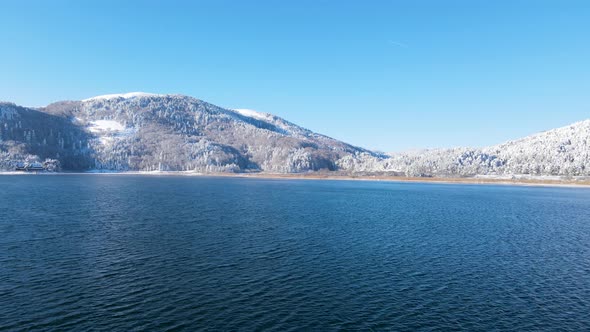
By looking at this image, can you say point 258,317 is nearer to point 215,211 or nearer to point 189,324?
point 189,324

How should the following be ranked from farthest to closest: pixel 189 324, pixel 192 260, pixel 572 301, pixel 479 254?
pixel 479 254 < pixel 192 260 < pixel 572 301 < pixel 189 324

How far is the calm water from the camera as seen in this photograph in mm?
30484

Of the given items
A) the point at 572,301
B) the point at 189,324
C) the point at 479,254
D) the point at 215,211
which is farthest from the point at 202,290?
the point at 215,211

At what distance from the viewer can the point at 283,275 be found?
136 ft

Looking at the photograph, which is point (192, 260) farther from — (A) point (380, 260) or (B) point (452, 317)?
(B) point (452, 317)

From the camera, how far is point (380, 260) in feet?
162

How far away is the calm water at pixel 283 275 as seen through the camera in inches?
1200

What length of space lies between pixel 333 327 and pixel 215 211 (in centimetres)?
6830

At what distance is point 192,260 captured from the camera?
4681cm

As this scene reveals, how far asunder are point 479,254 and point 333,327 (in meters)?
35.2

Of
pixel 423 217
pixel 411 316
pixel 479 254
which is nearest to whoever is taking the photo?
pixel 411 316

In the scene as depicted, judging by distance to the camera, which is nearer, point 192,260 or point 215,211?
point 192,260

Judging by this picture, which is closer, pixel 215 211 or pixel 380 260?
pixel 380 260

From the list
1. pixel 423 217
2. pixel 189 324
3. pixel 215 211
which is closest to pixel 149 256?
pixel 189 324
